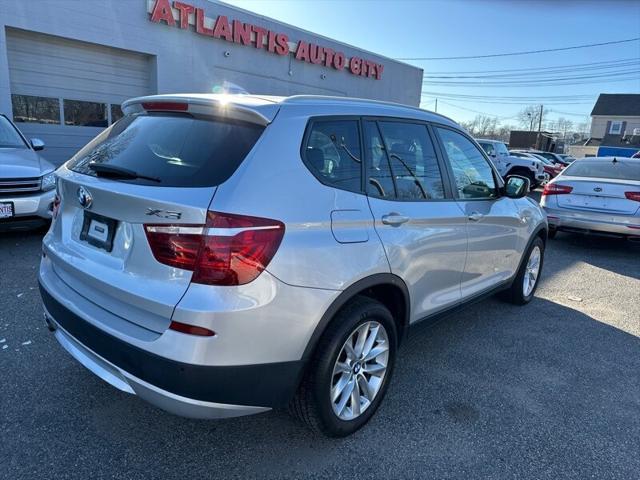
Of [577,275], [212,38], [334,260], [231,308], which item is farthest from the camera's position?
[212,38]

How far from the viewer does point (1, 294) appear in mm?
4270

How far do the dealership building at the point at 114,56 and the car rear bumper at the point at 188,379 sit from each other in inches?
310

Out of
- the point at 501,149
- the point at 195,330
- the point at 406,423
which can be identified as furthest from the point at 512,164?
the point at 195,330

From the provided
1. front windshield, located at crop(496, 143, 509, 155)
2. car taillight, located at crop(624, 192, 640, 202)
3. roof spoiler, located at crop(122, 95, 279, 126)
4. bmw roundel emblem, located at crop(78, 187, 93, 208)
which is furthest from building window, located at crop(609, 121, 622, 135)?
bmw roundel emblem, located at crop(78, 187, 93, 208)

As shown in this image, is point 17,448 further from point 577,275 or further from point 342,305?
point 577,275

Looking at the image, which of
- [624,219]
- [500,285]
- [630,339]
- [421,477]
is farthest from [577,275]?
[421,477]

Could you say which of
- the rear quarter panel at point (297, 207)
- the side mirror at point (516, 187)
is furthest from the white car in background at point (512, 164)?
the rear quarter panel at point (297, 207)

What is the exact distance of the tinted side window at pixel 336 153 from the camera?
2289 mm

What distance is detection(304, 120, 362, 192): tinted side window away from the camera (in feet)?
7.51

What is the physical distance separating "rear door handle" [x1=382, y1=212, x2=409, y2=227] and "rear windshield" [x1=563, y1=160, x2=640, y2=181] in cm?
654

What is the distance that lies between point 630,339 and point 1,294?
5.78 meters

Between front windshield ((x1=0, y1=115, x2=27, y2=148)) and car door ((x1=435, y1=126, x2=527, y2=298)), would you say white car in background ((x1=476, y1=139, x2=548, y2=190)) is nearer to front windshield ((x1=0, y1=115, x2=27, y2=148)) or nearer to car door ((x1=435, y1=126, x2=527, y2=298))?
car door ((x1=435, y1=126, x2=527, y2=298))

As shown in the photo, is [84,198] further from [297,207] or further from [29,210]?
[29,210]

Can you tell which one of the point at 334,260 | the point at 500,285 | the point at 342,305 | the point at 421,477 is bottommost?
the point at 421,477
